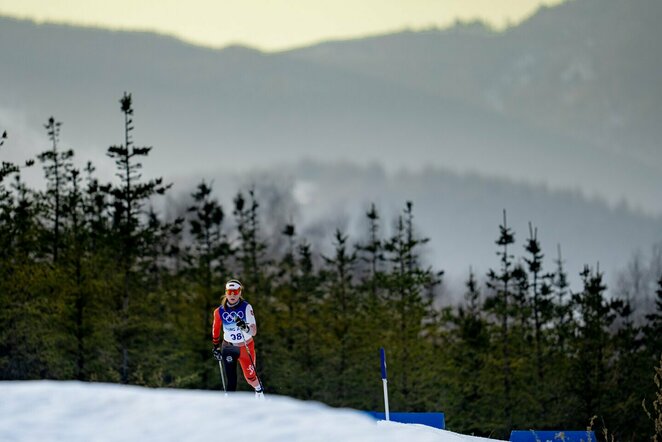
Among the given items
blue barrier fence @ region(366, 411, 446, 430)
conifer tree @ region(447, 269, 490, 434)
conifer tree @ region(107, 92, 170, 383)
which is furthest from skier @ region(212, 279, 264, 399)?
conifer tree @ region(447, 269, 490, 434)

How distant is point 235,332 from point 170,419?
30.3ft

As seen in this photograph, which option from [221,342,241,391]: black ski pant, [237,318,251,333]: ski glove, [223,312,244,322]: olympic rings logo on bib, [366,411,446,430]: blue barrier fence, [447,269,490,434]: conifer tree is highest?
[223,312,244,322]: olympic rings logo on bib

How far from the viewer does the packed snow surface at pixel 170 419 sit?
5.94m

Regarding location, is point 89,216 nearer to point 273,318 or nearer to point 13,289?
point 273,318

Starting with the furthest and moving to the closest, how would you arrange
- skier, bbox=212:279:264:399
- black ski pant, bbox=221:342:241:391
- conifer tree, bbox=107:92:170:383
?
conifer tree, bbox=107:92:170:383
black ski pant, bbox=221:342:241:391
skier, bbox=212:279:264:399

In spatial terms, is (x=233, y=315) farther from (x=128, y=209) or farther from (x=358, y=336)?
(x=358, y=336)

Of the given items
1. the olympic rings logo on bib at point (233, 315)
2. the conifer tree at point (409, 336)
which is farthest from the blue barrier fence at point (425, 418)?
the conifer tree at point (409, 336)

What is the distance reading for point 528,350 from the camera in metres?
52.6

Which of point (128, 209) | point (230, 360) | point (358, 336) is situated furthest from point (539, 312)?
point (230, 360)

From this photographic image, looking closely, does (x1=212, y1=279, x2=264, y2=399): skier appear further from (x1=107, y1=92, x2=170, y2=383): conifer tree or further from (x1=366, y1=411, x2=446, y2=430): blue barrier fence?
(x1=107, y1=92, x2=170, y2=383): conifer tree

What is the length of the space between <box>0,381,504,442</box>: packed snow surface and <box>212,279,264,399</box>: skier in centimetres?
824

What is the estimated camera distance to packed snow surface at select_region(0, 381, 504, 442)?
19.5ft

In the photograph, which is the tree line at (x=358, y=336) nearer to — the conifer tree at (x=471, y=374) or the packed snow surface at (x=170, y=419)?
the conifer tree at (x=471, y=374)

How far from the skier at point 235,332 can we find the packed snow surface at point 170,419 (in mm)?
8237
